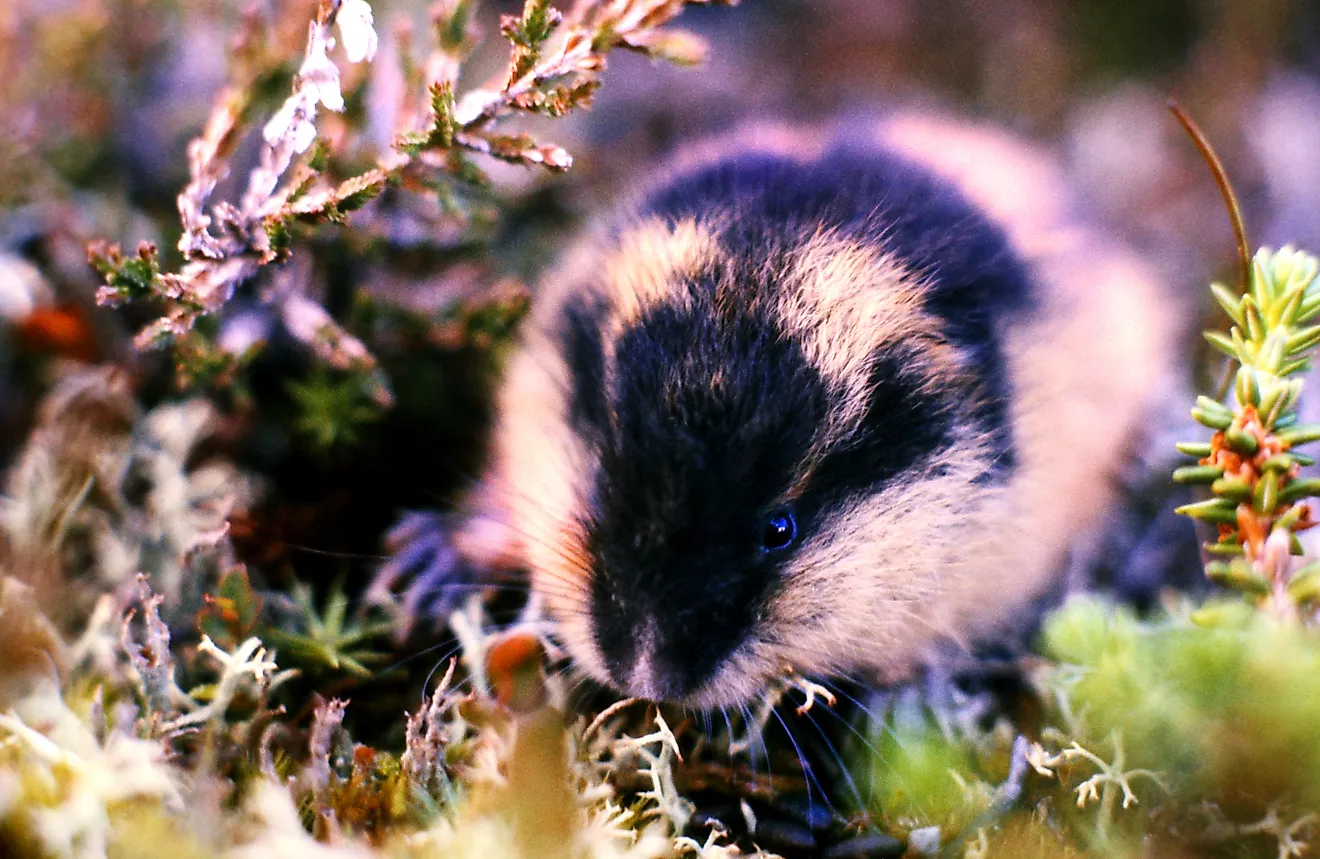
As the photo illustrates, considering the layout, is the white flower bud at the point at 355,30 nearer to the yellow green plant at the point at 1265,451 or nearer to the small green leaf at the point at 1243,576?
the yellow green plant at the point at 1265,451

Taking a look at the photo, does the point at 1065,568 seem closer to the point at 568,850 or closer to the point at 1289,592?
the point at 1289,592

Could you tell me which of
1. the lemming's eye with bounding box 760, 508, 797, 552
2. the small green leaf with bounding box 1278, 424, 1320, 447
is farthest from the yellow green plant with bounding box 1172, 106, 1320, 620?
the lemming's eye with bounding box 760, 508, 797, 552

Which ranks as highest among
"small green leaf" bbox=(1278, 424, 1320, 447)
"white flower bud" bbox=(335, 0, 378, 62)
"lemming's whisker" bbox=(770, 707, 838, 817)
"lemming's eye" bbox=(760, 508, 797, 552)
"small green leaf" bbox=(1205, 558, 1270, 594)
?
"white flower bud" bbox=(335, 0, 378, 62)

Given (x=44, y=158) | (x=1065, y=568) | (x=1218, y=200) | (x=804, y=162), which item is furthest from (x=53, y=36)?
(x=1218, y=200)

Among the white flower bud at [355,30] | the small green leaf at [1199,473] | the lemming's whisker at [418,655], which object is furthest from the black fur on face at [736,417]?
the white flower bud at [355,30]

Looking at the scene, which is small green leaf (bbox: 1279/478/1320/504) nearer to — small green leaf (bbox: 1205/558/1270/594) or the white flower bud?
small green leaf (bbox: 1205/558/1270/594)

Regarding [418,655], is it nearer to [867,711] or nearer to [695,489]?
[695,489]

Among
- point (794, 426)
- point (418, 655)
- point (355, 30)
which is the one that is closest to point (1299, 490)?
point (794, 426)
